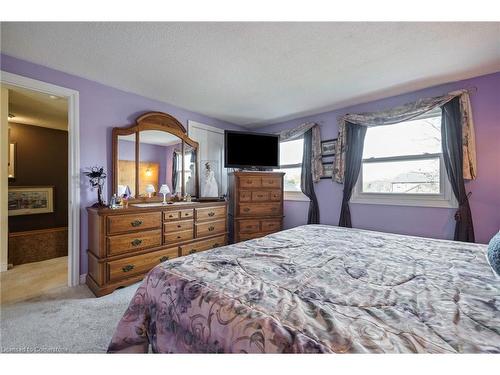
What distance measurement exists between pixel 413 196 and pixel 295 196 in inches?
65.3

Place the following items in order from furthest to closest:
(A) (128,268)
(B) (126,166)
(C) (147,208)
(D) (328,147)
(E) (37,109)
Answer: (D) (328,147) → (E) (37,109) → (B) (126,166) → (C) (147,208) → (A) (128,268)

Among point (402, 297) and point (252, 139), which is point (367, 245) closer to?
point (402, 297)

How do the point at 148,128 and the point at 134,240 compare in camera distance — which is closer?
the point at 134,240

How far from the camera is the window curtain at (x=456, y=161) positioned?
235 cm

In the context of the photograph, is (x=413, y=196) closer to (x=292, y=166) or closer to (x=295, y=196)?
(x=295, y=196)

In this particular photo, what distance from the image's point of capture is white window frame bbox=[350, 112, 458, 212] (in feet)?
8.21

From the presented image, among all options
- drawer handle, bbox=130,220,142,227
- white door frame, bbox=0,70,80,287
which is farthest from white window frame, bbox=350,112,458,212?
white door frame, bbox=0,70,80,287

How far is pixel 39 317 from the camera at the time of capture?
1784mm

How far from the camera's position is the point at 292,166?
3.92 meters

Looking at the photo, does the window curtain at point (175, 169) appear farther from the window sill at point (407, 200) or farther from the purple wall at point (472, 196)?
the window sill at point (407, 200)

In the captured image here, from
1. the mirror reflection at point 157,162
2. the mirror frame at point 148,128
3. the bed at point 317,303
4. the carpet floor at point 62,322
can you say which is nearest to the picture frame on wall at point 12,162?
the mirror frame at point 148,128

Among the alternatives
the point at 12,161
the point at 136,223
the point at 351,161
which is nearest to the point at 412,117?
the point at 351,161

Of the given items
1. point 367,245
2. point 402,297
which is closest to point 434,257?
point 367,245

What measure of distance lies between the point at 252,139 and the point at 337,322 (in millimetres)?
→ 3150
